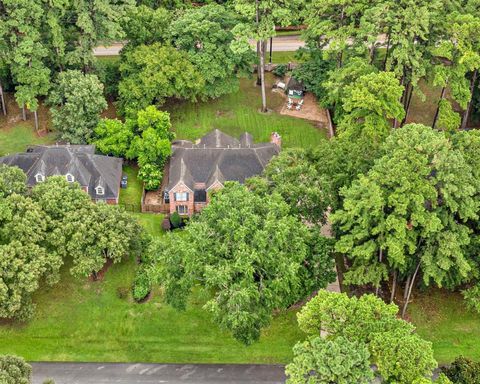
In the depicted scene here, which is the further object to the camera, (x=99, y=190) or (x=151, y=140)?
(x=151, y=140)

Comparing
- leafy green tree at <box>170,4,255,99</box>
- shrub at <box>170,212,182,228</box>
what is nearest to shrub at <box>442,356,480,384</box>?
shrub at <box>170,212,182,228</box>

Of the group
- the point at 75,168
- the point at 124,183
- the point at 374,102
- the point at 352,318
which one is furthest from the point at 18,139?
the point at 352,318

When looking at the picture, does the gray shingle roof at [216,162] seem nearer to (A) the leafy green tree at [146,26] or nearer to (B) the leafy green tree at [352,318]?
(A) the leafy green tree at [146,26]

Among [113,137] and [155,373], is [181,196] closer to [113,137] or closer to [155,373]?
[113,137]

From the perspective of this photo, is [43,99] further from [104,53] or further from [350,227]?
[350,227]

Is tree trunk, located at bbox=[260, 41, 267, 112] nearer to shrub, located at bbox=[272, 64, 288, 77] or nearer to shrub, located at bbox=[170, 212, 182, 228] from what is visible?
shrub, located at bbox=[272, 64, 288, 77]

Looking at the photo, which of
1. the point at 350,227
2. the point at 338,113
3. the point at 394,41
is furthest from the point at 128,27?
the point at 350,227
